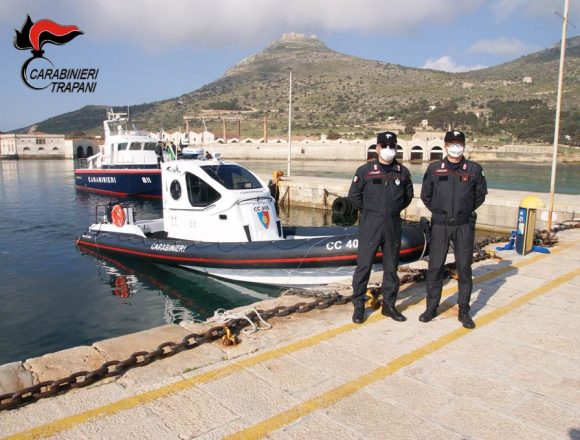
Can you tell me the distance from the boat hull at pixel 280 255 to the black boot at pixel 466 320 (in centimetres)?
300

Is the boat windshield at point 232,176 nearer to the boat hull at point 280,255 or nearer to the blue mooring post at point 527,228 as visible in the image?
the boat hull at point 280,255

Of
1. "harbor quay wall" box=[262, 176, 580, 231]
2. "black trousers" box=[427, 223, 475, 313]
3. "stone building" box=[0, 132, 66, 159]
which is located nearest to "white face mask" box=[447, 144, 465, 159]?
"black trousers" box=[427, 223, 475, 313]

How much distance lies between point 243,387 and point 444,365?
1821 mm

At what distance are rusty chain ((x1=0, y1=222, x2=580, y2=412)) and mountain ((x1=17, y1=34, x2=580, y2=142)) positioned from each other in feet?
325

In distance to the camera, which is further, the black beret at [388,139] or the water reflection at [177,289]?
the water reflection at [177,289]

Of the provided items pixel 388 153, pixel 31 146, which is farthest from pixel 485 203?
pixel 31 146

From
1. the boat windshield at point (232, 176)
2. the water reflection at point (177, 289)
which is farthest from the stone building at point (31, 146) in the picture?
the boat windshield at point (232, 176)

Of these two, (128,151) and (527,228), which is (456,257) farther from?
(128,151)

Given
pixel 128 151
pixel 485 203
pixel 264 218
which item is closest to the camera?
pixel 264 218

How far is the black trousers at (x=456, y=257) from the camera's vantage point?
17.1 feet

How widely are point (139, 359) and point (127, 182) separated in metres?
28.8

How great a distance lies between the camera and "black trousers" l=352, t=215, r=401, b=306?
523cm

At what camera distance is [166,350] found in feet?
14.8

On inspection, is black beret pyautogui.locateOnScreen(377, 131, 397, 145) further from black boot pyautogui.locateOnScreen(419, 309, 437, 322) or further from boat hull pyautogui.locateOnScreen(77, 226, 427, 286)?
boat hull pyautogui.locateOnScreen(77, 226, 427, 286)
